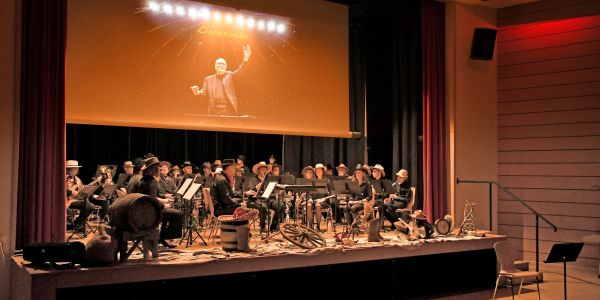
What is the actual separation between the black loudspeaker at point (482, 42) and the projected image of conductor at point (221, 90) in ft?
13.4

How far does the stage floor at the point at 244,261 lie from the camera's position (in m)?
5.83

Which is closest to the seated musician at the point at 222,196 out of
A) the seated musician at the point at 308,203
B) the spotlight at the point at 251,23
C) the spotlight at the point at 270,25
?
the seated musician at the point at 308,203

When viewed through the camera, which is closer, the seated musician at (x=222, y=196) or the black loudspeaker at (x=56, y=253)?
the black loudspeaker at (x=56, y=253)

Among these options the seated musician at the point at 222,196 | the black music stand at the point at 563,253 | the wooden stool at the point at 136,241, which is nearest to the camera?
the wooden stool at the point at 136,241

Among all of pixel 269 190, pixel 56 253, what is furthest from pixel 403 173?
pixel 56 253

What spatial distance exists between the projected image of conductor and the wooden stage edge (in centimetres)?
372

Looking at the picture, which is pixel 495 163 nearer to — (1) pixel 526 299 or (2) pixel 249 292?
(1) pixel 526 299

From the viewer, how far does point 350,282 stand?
25.1 feet

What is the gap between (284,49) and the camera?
35.4 feet

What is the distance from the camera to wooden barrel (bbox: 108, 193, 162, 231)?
6141 mm

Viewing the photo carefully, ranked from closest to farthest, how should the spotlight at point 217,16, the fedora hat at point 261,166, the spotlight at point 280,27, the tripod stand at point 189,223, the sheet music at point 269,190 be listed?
1. the tripod stand at point 189,223
2. the sheet music at point 269,190
3. the spotlight at point 217,16
4. the spotlight at point 280,27
5. the fedora hat at point 261,166

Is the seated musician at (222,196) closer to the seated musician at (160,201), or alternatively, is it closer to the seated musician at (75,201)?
the seated musician at (160,201)

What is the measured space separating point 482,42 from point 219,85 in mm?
4652

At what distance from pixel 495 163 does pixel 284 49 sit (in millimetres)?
4364
